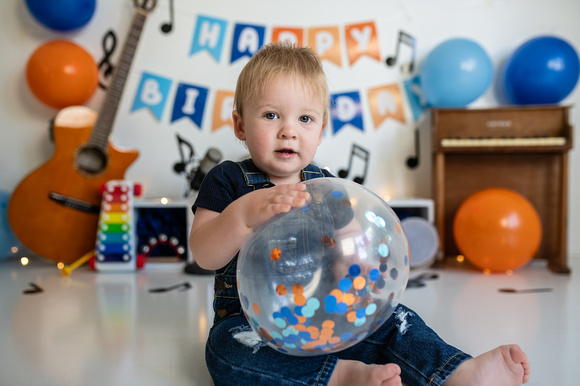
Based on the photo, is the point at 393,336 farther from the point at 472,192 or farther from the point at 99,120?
the point at 99,120

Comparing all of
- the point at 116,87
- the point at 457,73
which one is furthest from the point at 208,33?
the point at 457,73

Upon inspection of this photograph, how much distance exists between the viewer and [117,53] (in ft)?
Answer: 8.11

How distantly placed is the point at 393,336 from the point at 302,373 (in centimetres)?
23

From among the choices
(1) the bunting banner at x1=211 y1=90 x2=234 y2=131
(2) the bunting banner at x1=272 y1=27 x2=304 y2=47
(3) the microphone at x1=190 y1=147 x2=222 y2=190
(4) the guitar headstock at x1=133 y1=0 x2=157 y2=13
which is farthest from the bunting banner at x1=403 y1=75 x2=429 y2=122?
(4) the guitar headstock at x1=133 y1=0 x2=157 y2=13

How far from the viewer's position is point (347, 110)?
99.3 inches

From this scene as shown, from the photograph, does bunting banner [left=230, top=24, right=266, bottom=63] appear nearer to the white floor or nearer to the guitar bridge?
the guitar bridge

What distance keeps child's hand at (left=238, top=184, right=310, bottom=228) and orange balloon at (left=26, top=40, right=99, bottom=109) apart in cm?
185

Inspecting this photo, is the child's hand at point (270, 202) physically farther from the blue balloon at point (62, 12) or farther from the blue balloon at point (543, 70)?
the blue balloon at point (62, 12)

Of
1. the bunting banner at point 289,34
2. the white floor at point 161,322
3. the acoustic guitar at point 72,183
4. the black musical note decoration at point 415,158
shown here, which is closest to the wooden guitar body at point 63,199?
the acoustic guitar at point 72,183

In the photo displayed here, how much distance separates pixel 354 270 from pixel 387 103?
196 cm

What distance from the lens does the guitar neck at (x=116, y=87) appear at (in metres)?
2.26

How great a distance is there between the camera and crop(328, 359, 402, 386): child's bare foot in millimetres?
774

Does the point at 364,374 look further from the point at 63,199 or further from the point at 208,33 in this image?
the point at 208,33

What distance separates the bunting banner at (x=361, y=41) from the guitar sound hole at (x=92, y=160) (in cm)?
135
